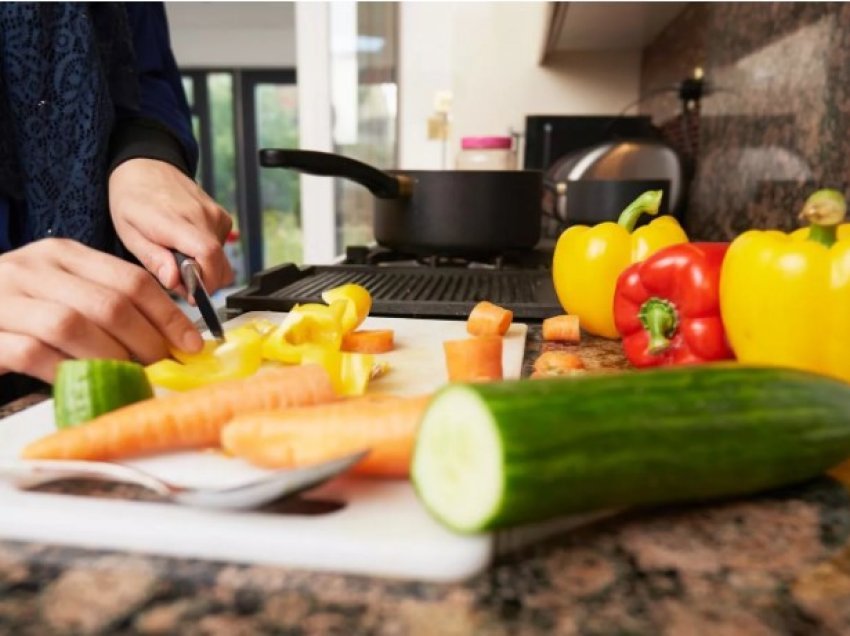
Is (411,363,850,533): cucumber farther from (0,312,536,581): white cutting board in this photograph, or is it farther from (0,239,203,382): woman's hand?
(0,239,203,382): woman's hand

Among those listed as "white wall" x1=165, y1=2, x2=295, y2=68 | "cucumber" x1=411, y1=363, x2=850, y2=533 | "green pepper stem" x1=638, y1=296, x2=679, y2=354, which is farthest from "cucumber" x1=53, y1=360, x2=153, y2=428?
"white wall" x1=165, y1=2, x2=295, y2=68

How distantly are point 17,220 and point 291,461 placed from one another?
870mm

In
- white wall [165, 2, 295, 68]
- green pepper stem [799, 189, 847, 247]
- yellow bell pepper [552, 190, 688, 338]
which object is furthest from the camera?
white wall [165, 2, 295, 68]

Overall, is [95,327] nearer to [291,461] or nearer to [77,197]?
[291,461]

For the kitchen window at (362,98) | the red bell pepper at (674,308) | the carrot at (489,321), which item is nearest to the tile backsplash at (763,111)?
the red bell pepper at (674,308)

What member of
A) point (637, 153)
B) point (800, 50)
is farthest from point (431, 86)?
point (800, 50)

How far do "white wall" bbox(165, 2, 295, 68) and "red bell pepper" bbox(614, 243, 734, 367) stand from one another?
615cm

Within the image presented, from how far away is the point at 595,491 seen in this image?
1.18 ft

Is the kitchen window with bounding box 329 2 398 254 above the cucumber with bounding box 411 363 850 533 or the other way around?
above

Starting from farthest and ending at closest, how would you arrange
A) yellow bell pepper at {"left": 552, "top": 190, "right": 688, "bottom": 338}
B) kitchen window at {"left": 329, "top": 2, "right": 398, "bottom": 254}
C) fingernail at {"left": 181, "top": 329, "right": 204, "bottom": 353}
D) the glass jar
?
kitchen window at {"left": 329, "top": 2, "right": 398, "bottom": 254}
the glass jar
yellow bell pepper at {"left": 552, "top": 190, "right": 688, "bottom": 338}
fingernail at {"left": 181, "top": 329, "right": 204, "bottom": 353}

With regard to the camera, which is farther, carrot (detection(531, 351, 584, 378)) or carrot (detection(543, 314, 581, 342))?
carrot (detection(543, 314, 581, 342))

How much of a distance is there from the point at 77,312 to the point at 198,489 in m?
0.26

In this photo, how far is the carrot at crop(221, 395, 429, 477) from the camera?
422 millimetres

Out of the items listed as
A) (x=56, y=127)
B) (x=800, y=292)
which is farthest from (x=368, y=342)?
(x=56, y=127)
